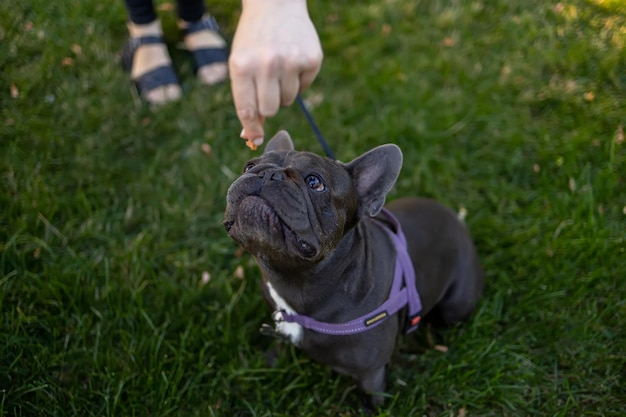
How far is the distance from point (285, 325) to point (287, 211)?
83 centimetres

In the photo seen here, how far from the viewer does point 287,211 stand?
1.98 meters

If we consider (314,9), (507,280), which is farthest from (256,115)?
(314,9)

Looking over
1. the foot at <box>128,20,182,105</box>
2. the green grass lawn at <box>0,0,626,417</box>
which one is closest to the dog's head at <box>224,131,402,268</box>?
the green grass lawn at <box>0,0,626,417</box>

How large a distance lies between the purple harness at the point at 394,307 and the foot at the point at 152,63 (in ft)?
7.44

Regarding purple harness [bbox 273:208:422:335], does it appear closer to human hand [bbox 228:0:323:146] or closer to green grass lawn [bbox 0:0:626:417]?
green grass lawn [bbox 0:0:626:417]

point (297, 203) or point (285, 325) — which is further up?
point (297, 203)

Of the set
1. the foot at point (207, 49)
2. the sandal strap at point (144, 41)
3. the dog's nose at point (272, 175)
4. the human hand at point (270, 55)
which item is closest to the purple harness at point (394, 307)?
the dog's nose at point (272, 175)

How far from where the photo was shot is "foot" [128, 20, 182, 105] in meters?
4.19

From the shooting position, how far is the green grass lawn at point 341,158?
2.82 meters

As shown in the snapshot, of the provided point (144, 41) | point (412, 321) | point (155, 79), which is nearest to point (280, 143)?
point (412, 321)

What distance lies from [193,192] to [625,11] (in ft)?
12.0

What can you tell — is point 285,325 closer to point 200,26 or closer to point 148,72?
point 148,72

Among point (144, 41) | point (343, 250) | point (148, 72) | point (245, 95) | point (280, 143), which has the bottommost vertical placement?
point (148, 72)

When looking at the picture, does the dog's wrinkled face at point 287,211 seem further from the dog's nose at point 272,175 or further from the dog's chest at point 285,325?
the dog's chest at point 285,325
